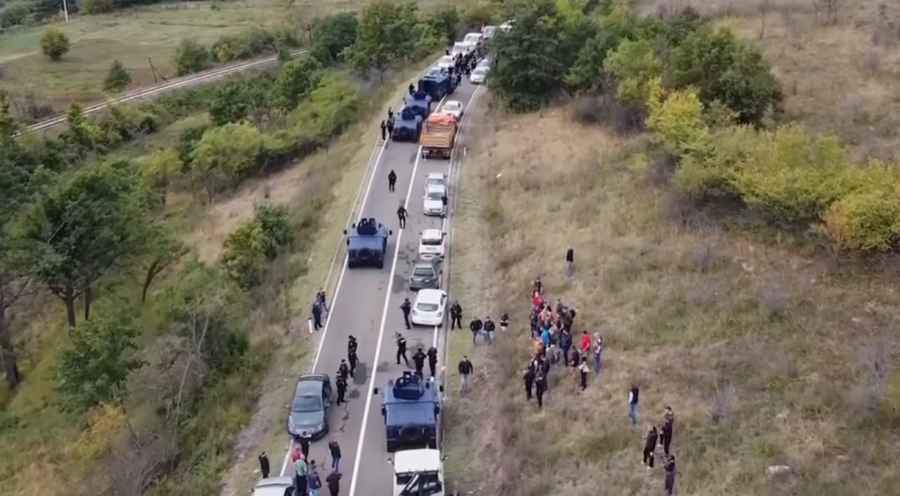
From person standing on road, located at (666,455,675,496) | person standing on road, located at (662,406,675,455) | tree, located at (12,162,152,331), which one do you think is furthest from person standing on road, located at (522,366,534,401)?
tree, located at (12,162,152,331)

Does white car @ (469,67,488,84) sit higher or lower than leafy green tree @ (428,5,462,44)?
lower

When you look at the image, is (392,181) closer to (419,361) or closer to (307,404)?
(419,361)

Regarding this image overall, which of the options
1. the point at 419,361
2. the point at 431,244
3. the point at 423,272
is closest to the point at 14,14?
the point at 431,244

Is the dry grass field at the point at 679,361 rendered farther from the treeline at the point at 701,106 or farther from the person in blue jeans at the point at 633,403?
the treeline at the point at 701,106

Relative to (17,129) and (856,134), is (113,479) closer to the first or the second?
(856,134)

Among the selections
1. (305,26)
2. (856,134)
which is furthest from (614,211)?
(305,26)

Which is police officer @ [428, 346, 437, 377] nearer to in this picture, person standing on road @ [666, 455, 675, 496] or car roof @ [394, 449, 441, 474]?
car roof @ [394, 449, 441, 474]
